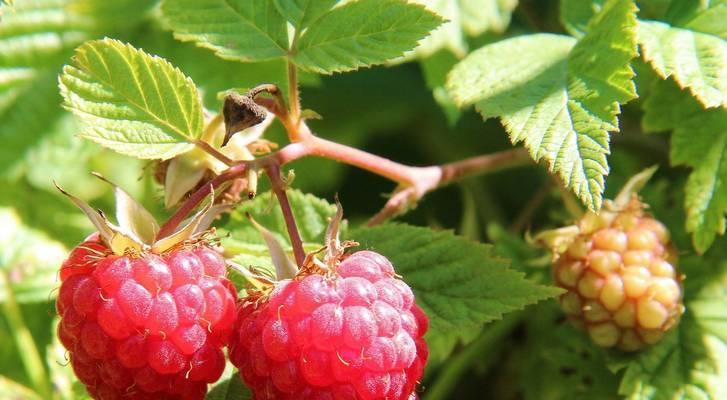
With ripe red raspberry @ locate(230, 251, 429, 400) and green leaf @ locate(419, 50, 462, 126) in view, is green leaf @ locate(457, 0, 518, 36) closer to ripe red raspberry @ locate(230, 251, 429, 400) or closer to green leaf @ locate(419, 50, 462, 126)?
green leaf @ locate(419, 50, 462, 126)

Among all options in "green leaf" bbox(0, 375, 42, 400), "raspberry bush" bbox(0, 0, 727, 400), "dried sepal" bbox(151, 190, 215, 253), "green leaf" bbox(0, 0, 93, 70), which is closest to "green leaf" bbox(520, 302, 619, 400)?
"raspberry bush" bbox(0, 0, 727, 400)

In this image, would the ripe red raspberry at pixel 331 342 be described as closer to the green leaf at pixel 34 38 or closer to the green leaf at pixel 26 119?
the green leaf at pixel 26 119

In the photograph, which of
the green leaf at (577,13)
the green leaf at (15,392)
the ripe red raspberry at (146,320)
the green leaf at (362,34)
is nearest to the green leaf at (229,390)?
the ripe red raspberry at (146,320)

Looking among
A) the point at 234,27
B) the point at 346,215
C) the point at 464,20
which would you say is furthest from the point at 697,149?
the point at 346,215

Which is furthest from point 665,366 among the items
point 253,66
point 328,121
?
point 328,121

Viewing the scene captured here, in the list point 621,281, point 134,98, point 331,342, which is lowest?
point 621,281

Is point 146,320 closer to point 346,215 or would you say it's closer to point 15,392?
point 15,392
